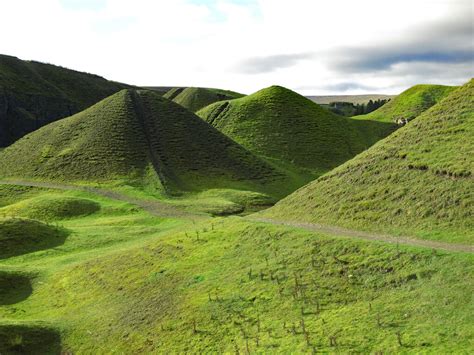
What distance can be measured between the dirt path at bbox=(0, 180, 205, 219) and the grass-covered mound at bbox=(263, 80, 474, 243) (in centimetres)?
1695

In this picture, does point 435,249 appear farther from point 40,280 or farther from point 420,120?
point 40,280

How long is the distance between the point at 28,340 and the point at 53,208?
3501 centimetres

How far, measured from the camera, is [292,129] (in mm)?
113375

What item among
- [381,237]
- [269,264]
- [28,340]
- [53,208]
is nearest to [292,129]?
[53,208]

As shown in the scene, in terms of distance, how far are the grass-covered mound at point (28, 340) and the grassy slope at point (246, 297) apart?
8 centimetres

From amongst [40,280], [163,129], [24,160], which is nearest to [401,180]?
[40,280]

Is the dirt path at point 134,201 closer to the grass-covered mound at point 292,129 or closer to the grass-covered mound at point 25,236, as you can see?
the grass-covered mound at point 25,236

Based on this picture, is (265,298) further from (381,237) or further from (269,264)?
(381,237)

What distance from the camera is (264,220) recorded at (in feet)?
119

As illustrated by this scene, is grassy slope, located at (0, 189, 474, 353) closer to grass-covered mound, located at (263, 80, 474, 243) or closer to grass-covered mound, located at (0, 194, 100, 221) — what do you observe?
grass-covered mound, located at (263, 80, 474, 243)

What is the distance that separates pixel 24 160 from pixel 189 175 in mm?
32375

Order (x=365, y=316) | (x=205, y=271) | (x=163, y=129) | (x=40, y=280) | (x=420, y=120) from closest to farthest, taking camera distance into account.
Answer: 1. (x=365, y=316)
2. (x=205, y=271)
3. (x=40, y=280)
4. (x=420, y=120)
5. (x=163, y=129)

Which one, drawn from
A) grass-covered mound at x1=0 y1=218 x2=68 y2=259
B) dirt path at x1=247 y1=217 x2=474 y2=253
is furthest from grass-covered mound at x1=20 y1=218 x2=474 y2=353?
grass-covered mound at x1=0 y1=218 x2=68 y2=259

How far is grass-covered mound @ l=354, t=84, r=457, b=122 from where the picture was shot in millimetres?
128500
